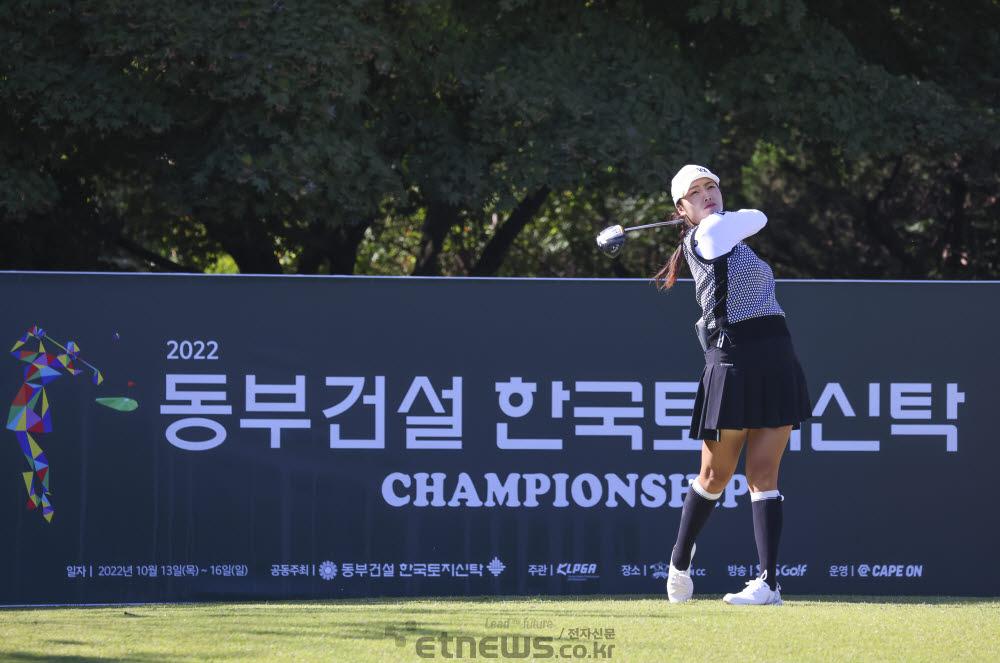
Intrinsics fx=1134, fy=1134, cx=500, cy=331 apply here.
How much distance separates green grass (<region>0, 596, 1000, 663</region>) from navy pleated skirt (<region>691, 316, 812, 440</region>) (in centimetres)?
81

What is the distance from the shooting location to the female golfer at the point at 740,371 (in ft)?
15.1

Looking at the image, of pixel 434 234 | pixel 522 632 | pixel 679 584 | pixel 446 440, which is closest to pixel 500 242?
pixel 434 234

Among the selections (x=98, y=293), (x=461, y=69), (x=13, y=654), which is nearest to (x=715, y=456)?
(x=13, y=654)

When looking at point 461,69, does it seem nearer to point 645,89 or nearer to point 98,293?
point 645,89

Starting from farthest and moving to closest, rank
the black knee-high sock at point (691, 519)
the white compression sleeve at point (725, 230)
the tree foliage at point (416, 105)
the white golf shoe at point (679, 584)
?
the tree foliage at point (416, 105), the white golf shoe at point (679, 584), the black knee-high sock at point (691, 519), the white compression sleeve at point (725, 230)

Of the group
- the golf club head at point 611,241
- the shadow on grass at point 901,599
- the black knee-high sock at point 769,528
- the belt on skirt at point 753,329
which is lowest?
the shadow on grass at point 901,599

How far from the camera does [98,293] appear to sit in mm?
6445

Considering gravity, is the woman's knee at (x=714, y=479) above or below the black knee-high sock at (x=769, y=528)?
above

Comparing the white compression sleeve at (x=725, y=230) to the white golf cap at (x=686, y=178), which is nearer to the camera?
the white compression sleeve at (x=725, y=230)

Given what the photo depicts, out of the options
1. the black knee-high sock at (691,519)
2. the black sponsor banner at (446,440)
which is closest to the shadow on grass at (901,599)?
the black sponsor banner at (446,440)

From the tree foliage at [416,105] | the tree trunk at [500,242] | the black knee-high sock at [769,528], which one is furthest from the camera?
the tree trunk at [500,242]

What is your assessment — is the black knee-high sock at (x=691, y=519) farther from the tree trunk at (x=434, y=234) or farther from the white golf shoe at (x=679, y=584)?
the tree trunk at (x=434, y=234)

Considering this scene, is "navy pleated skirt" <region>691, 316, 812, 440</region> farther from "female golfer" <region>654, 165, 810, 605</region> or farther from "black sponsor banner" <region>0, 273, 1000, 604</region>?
"black sponsor banner" <region>0, 273, 1000, 604</region>

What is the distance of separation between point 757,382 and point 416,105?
22.6ft
